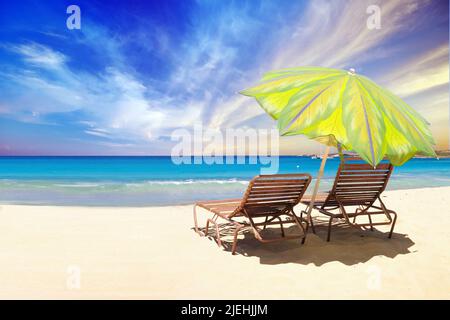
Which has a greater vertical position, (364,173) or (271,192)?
(364,173)

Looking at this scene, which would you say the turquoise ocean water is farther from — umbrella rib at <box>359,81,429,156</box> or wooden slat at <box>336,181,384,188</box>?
umbrella rib at <box>359,81,429,156</box>

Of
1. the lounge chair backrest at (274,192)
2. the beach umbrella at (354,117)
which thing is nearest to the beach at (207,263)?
the lounge chair backrest at (274,192)

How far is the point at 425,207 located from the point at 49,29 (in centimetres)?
4885

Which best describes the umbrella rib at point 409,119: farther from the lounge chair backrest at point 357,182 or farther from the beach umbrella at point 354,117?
the lounge chair backrest at point 357,182

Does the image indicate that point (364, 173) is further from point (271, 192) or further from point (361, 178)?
point (271, 192)

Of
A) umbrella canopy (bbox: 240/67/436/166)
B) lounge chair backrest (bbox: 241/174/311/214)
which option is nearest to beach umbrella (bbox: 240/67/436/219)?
umbrella canopy (bbox: 240/67/436/166)

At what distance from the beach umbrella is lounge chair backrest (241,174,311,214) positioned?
76cm

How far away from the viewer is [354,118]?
3154 millimetres

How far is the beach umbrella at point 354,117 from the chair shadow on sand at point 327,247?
140cm

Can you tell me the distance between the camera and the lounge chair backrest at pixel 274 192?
12.1 feet

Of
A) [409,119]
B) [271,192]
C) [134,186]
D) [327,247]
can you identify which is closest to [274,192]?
[271,192]

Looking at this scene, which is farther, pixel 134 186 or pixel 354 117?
pixel 134 186

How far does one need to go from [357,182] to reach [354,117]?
1526 mm
